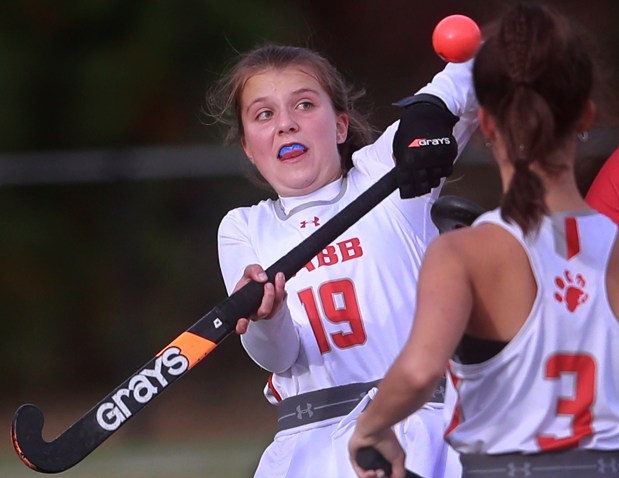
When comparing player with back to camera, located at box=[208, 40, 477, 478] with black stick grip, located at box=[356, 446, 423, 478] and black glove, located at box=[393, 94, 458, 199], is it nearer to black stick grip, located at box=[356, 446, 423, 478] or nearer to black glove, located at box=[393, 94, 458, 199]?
black glove, located at box=[393, 94, 458, 199]

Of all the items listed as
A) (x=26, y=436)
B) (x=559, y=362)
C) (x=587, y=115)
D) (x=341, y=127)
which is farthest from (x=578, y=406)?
(x=341, y=127)

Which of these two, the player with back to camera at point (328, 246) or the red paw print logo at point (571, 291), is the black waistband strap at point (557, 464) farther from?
the player with back to camera at point (328, 246)

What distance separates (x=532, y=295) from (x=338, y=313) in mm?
1053

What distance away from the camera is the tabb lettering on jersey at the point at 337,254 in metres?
3.10

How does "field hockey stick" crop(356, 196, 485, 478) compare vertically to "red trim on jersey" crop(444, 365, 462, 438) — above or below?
above

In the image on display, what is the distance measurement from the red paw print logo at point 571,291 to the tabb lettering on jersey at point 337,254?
3.52 feet

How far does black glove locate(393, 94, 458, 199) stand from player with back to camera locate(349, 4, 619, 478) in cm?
76

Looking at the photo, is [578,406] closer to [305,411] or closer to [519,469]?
[519,469]

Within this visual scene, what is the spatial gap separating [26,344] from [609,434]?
532 cm

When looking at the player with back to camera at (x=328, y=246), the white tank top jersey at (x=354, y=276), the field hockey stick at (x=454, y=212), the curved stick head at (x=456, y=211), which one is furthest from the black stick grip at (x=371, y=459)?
the white tank top jersey at (x=354, y=276)

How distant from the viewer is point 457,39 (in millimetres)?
2729

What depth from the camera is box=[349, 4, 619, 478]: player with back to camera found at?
205 centimetres

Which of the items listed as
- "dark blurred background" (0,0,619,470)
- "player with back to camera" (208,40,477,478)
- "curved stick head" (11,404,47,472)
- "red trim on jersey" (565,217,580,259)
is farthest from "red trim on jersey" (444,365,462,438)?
"dark blurred background" (0,0,619,470)

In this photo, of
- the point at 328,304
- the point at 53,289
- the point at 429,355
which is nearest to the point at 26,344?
the point at 53,289
